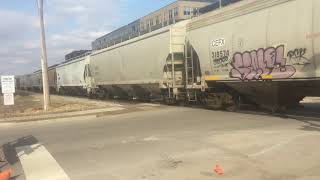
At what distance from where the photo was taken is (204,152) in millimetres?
10266

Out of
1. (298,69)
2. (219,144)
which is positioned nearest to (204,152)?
(219,144)

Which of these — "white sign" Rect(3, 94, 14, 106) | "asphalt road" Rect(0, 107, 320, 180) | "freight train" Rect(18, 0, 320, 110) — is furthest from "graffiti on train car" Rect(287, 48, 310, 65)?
"white sign" Rect(3, 94, 14, 106)

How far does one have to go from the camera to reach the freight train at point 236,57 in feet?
47.3

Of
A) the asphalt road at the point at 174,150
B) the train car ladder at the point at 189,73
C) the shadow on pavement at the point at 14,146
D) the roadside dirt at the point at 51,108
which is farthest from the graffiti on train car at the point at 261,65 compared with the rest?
the roadside dirt at the point at 51,108

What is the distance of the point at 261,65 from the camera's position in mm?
16297

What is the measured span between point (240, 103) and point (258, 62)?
→ 162 inches

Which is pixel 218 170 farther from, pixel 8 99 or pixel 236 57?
pixel 8 99

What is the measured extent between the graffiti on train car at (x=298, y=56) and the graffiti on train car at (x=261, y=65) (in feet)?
0.78

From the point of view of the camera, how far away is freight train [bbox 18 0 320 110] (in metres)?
14.4

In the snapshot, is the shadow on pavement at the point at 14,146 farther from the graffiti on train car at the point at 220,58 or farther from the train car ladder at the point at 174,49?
the train car ladder at the point at 174,49

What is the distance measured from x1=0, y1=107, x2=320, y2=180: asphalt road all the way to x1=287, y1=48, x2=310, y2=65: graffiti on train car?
176 centimetres

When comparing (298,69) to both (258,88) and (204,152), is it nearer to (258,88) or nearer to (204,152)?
(258,88)

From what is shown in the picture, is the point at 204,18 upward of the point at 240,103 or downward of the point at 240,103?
Answer: upward

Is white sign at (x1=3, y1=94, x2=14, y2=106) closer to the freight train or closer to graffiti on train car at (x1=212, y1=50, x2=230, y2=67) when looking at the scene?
the freight train
